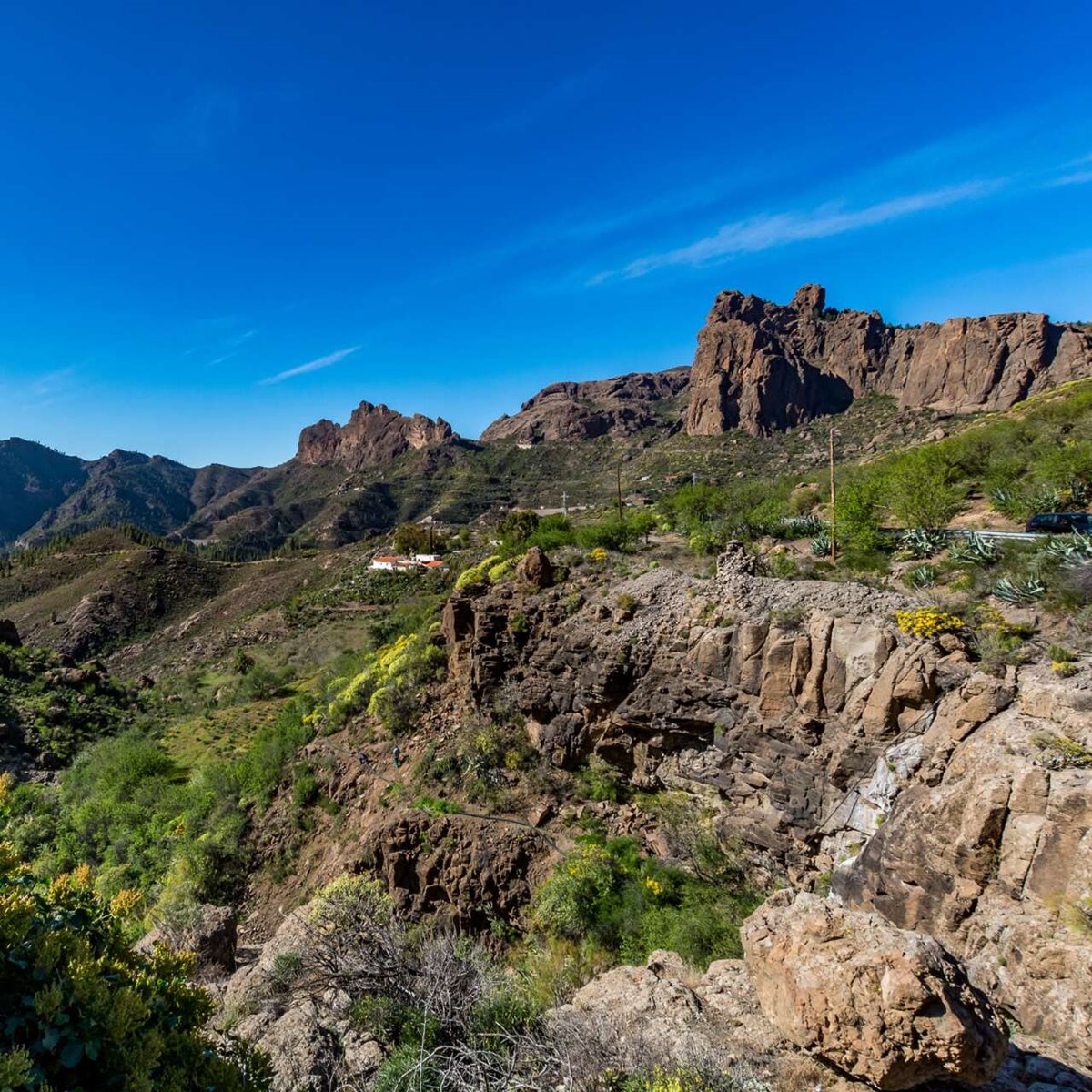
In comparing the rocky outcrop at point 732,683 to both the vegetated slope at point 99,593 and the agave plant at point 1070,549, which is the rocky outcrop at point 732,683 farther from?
the vegetated slope at point 99,593

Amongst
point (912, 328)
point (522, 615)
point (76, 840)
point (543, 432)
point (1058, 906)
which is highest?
point (912, 328)

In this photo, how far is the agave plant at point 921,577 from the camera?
37.2 feet

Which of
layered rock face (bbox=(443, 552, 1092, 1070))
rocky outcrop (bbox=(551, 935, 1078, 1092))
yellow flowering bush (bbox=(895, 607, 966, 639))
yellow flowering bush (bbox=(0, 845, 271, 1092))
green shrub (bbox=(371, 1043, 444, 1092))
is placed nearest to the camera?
yellow flowering bush (bbox=(0, 845, 271, 1092))

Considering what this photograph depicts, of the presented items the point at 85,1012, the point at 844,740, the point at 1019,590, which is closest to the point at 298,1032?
the point at 85,1012

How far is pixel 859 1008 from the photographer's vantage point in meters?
4.25

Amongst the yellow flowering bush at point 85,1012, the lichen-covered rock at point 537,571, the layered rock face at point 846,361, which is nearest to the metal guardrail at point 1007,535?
the lichen-covered rock at point 537,571

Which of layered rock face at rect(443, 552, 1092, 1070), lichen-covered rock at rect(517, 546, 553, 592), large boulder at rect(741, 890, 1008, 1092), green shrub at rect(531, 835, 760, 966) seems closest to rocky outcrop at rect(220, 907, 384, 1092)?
green shrub at rect(531, 835, 760, 966)

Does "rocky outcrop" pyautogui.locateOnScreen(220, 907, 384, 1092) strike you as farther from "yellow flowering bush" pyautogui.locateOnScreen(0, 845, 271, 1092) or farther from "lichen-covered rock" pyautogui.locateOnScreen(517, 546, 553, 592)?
"lichen-covered rock" pyautogui.locateOnScreen(517, 546, 553, 592)

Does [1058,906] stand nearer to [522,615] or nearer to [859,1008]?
[859,1008]

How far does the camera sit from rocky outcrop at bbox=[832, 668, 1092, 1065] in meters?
5.94

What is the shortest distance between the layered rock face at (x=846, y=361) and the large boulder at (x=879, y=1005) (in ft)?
442

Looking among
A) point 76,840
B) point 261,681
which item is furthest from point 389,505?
point 76,840

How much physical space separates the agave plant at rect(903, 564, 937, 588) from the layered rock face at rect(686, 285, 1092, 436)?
12563 cm

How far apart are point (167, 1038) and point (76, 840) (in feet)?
70.6
